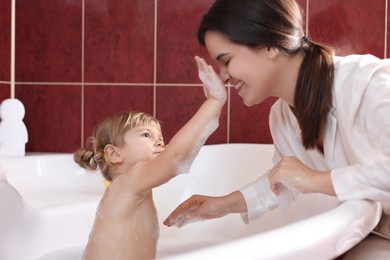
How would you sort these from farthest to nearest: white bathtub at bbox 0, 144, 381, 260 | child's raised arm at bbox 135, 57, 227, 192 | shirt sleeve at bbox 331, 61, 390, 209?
child's raised arm at bbox 135, 57, 227, 192 → shirt sleeve at bbox 331, 61, 390, 209 → white bathtub at bbox 0, 144, 381, 260

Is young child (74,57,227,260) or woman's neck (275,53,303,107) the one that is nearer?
young child (74,57,227,260)

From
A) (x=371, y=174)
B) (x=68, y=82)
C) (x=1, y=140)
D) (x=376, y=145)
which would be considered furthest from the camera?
(x=68, y=82)

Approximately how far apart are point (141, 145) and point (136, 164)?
0.28 feet

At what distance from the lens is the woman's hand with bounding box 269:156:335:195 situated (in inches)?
45.9

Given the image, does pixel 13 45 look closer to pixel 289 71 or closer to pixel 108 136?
pixel 108 136

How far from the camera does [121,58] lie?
253cm

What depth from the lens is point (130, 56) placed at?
252cm

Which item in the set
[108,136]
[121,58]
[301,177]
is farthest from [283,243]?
[121,58]

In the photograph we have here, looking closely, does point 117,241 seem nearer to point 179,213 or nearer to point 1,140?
point 179,213

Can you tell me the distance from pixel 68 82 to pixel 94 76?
12cm

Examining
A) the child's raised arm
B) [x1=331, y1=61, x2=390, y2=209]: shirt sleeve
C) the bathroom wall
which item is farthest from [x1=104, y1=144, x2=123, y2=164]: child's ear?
the bathroom wall

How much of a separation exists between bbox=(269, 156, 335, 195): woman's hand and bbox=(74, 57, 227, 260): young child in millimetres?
173

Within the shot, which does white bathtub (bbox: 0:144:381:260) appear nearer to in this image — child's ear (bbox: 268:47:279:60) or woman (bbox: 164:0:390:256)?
woman (bbox: 164:0:390:256)

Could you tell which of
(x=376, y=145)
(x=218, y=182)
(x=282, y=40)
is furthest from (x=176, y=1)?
(x=376, y=145)
